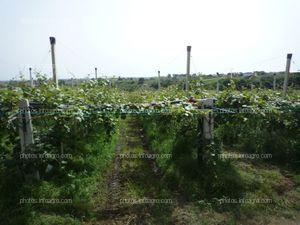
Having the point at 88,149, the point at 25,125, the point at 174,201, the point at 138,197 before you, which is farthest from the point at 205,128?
the point at 25,125

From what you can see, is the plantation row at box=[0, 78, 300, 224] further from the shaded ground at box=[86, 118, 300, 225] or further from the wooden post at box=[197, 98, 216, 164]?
the shaded ground at box=[86, 118, 300, 225]

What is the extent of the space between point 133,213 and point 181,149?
2169 mm

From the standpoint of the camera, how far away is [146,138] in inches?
287

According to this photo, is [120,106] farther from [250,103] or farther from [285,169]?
[285,169]

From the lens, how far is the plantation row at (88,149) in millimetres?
3603

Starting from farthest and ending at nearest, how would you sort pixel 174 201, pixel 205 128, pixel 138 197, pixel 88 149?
pixel 88 149 < pixel 205 128 < pixel 138 197 < pixel 174 201

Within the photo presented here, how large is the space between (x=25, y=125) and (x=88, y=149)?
1859 mm

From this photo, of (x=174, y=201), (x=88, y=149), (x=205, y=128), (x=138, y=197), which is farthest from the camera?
(x=88, y=149)

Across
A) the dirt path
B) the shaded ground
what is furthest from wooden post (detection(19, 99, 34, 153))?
the dirt path

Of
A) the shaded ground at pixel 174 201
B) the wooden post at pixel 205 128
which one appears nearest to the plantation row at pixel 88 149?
the wooden post at pixel 205 128

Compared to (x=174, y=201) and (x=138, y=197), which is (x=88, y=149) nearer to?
(x=138, y=197)

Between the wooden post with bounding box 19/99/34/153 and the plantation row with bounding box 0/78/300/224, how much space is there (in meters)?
0.08

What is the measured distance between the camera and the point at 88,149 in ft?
17.6

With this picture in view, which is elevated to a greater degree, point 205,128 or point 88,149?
point 205,128
